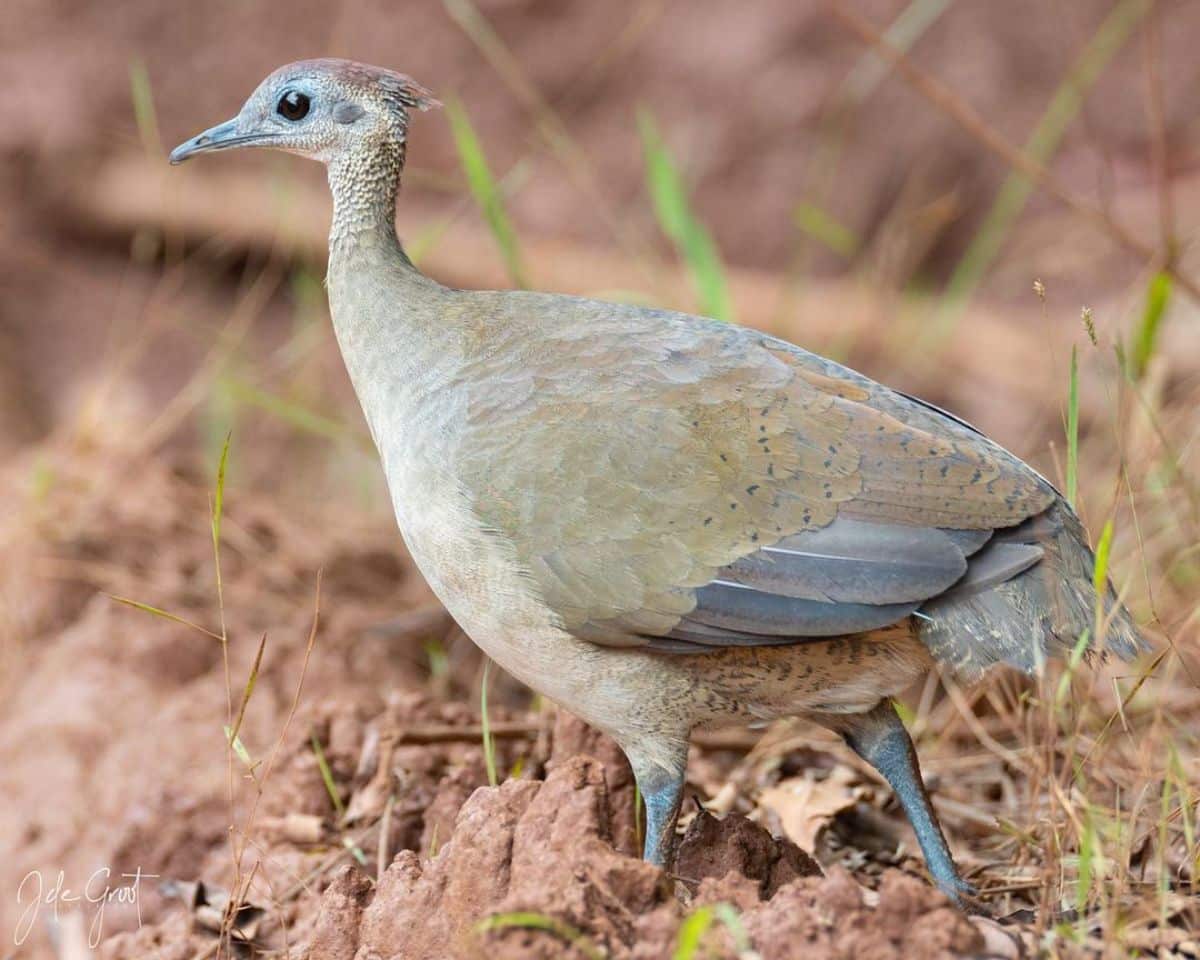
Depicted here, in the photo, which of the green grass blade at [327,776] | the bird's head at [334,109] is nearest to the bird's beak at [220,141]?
the bird's head at [334,109]

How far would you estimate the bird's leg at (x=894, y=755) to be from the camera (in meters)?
3.36

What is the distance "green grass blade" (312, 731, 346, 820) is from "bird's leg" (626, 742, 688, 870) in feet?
3.11

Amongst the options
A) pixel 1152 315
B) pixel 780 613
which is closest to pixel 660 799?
pixel 780 613

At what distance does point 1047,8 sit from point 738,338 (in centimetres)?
598

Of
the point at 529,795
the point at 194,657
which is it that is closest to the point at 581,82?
the point at 194,657

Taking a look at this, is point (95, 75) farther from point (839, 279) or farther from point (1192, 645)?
point (1192, 645)

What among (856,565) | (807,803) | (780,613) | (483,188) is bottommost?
(807,803)

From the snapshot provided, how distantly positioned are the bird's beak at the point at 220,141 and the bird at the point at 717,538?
876mm

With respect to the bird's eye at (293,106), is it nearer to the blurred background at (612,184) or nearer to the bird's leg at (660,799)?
the bird's leg at (660,799)

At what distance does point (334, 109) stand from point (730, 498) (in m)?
1.53

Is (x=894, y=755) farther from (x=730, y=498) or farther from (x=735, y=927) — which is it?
(x=735, y=927)

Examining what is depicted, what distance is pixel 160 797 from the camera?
13.5 ft

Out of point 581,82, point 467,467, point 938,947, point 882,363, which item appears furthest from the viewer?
point 581,82

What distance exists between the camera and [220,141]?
13.0 feet
